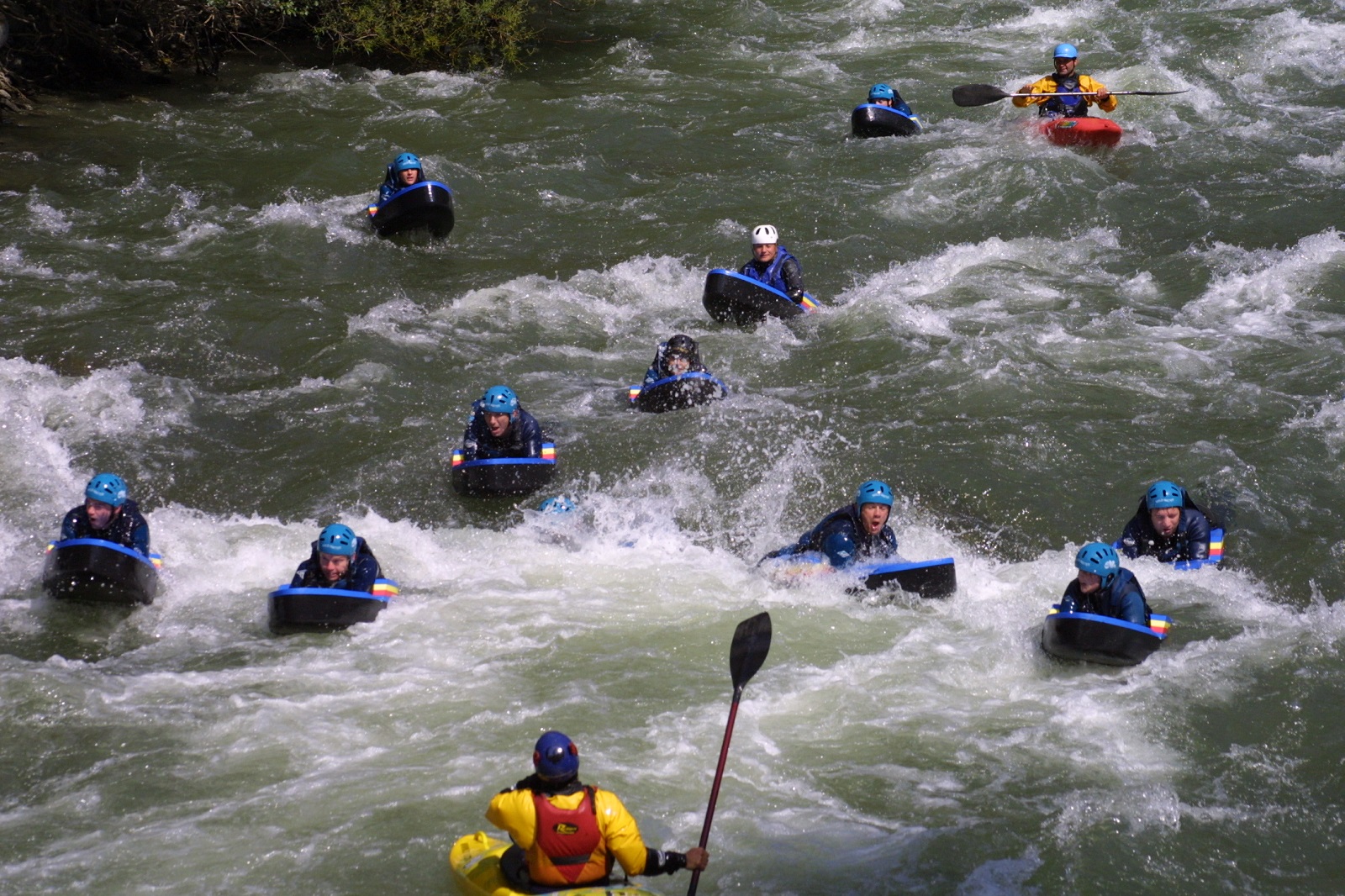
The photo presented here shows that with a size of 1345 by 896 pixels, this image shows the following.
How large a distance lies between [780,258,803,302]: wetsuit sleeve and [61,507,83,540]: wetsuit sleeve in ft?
19.7

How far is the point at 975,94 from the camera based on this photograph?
16.3 m

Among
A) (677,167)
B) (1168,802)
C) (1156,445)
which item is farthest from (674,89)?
(1168,802)

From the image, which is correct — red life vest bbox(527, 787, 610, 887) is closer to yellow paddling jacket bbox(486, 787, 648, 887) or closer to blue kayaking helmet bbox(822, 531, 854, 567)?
yellow paddling jacket bbox(486, 787, 648, 887)

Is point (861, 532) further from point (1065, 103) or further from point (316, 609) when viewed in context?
point (1065, 103)

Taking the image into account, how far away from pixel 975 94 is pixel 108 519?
11430 millimetres

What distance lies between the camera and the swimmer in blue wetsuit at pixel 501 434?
959 centimetres

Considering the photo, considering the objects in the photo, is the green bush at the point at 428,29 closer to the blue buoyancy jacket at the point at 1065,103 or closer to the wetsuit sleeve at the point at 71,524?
the blue buoyancy jacket at the point at 1065,103

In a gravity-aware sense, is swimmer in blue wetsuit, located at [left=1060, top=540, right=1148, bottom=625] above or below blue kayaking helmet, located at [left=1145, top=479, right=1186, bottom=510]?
below

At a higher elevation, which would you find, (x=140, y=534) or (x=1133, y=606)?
(x=140, y=534)

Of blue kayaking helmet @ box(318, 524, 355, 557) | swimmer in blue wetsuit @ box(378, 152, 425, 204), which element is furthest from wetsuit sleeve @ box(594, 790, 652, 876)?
swimmer in blue wetsuit @ box(378, 152, 425, 204)

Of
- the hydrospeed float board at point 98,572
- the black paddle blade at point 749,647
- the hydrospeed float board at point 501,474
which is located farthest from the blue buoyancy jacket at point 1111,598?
the hydrospeed float board at point 98,572

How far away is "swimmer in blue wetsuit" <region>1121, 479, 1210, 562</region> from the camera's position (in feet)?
28.3

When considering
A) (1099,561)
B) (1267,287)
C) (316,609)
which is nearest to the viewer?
(1099,561)

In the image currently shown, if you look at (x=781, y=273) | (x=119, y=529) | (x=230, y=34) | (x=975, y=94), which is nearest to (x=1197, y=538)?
(x=781, y=273)
